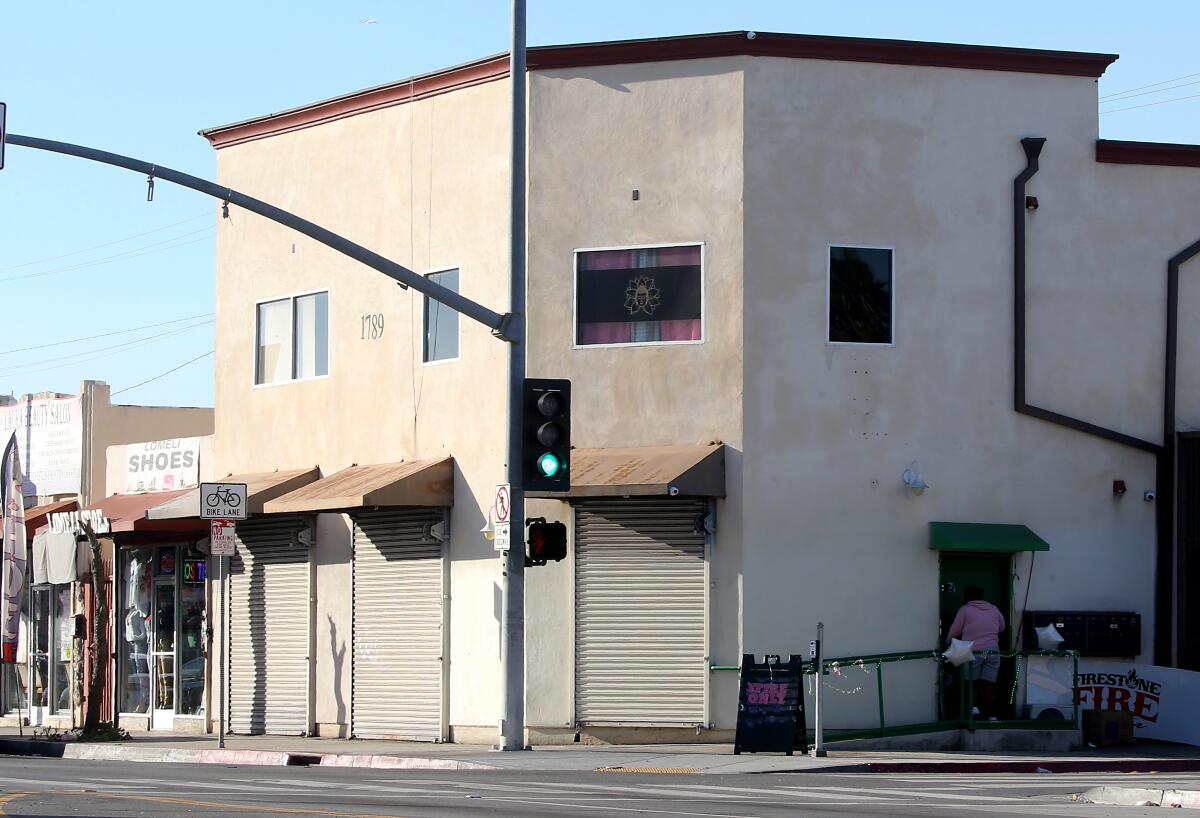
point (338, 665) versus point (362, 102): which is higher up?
point (362, 102)

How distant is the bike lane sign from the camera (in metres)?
24.7

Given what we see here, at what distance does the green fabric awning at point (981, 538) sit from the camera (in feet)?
77.6

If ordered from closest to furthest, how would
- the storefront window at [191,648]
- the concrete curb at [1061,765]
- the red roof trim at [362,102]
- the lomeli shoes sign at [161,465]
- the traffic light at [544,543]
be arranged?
the concrete curb at [1061,765], the traffic light at [544,543], the red roof trim at [362,102], the storefront window at [191,648], the lomeli shoes sign at [161,465]

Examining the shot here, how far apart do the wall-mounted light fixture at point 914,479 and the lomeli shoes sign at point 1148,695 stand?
10.3 ft

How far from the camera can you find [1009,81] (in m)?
24.6

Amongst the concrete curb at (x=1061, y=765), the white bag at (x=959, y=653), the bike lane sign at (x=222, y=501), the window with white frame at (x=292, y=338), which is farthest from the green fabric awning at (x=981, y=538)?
the window with white frame at (x=292, y=338)

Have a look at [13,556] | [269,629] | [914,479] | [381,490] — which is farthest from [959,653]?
[13,556]

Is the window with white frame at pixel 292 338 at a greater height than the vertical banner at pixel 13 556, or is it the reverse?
the window with white frame at pixel 292 338

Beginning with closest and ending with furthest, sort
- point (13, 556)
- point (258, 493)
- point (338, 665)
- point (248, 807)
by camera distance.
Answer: point (248, 807)
point (338, 665)
point (258, 493)
point (13, 556)

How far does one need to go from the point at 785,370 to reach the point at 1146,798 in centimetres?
869

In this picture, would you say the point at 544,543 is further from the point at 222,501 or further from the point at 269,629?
the point at 269,629

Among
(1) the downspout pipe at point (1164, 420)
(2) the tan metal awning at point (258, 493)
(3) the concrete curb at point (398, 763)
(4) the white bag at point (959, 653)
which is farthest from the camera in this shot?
(2) the tan metal awning at point (258, 493)

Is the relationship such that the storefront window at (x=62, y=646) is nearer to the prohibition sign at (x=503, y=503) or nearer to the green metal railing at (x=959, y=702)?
the prohibition sign at (x=503, y=503)

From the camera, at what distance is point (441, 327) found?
2614cm
